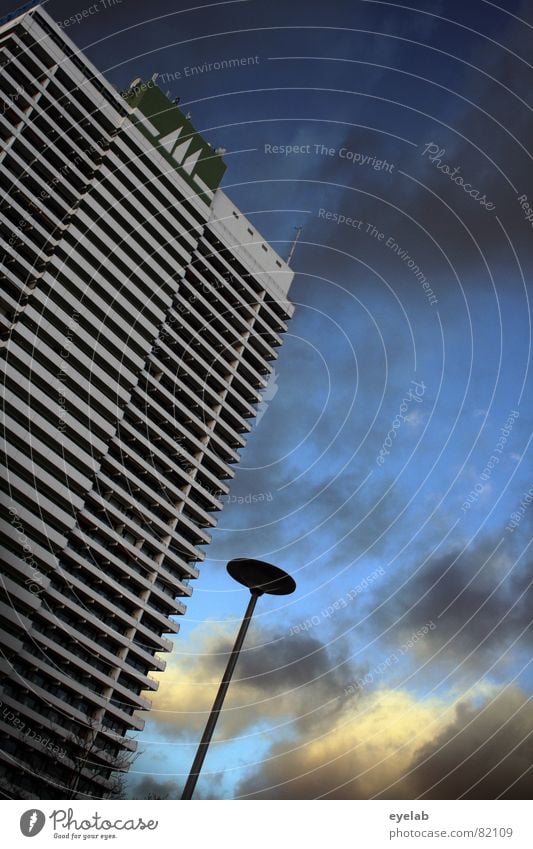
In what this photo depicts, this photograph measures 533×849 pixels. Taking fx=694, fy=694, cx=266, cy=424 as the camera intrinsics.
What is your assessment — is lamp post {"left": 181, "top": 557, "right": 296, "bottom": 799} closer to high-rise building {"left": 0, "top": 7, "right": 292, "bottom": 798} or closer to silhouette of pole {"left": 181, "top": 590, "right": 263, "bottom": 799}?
silhouette of pole {"left": 181, "top": 590, "right": 263, "bottom": 799}

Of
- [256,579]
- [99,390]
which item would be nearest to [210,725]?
[256,579]

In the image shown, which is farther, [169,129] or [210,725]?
[169,129]

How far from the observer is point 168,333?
7300cm

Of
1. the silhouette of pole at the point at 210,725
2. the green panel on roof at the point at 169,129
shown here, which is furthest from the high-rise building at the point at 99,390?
the silhouette of pole at the point at 210,725

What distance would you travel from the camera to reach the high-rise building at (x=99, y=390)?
176 ft

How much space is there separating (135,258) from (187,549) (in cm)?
2934

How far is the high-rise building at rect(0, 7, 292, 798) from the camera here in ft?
176

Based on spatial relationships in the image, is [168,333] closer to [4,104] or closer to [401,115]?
[4,104]

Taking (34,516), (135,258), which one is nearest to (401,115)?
(34,516)

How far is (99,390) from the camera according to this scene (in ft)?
207

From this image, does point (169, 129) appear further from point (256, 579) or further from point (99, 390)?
point (256, 579)

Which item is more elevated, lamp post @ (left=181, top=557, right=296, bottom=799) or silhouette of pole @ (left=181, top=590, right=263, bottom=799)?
lamp post @ (left=181, top=557, right=296, bottom=799)

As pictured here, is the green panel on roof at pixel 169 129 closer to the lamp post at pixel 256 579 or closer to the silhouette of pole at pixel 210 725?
the lamp post at pixel 256 579

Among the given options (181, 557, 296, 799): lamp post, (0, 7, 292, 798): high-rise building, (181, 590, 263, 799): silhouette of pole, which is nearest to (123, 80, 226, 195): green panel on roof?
(0, 7, 292, 798): high-rise building
